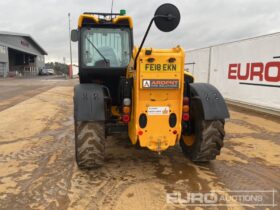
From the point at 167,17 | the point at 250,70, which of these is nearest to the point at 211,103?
the point at 167,17

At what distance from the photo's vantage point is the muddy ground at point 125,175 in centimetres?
374

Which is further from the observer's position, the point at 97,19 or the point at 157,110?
the point at 97,19

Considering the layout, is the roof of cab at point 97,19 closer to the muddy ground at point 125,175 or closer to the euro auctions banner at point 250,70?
the muddy ground at point 125,175

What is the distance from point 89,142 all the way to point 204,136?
5.81 ft

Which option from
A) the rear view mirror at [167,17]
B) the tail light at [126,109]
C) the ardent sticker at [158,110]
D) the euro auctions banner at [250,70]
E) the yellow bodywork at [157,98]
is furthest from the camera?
the euro auctions banner at [250,70]

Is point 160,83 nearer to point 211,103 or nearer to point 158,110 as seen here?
point 158,110

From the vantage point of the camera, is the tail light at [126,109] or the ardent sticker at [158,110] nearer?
the ardent sticker at [158,110]

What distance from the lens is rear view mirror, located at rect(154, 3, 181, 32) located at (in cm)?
371

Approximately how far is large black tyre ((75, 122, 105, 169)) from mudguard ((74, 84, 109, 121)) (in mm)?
124

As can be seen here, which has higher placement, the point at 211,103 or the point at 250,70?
the point at 250,70

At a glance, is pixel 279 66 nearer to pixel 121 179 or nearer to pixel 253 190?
pixel 253 190

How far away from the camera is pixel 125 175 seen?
15.0 ft

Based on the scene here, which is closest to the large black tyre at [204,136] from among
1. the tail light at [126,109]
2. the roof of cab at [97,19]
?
the tail light at [126,109]

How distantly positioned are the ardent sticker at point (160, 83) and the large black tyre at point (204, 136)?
0.72 meters
